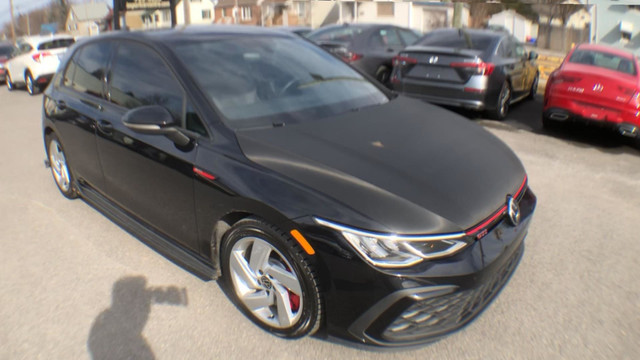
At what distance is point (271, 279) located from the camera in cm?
277

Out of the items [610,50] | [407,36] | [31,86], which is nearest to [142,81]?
[610,50]

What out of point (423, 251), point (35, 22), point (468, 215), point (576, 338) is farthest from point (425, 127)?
point (35, 22)

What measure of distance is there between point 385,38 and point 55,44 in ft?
34.7

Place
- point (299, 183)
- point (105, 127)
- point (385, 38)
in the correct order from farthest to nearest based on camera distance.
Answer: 1. point (385, 38)
2. point (105, 127)
3. point (299, 183)

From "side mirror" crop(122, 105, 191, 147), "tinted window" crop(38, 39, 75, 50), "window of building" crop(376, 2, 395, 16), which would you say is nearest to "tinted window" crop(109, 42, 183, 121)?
"side mirror" crop(122, 105, 191, 147)

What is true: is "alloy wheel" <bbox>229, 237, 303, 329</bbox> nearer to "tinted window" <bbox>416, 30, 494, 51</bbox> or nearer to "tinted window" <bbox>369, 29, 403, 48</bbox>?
"tinted window" <bbox>416, 30, 494, 51</bbox>

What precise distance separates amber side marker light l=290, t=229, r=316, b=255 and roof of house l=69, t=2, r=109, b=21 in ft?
311

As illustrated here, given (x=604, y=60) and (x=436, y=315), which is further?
(x=604, y=60)

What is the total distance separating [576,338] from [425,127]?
5.05ft

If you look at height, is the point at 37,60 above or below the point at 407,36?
below

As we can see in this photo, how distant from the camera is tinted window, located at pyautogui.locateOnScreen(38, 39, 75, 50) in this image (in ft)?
50.2

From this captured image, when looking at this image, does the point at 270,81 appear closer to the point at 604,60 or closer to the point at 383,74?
the point at 604,60

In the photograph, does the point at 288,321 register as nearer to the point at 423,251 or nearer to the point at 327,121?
the point at 423,251

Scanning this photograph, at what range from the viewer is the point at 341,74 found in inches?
157
